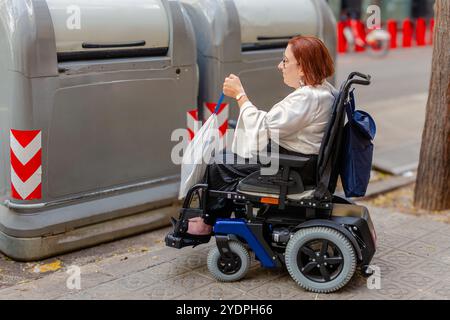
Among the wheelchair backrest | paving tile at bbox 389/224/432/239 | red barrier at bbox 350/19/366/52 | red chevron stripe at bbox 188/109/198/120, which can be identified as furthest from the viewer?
red barrier at bbox 350/19/366/52

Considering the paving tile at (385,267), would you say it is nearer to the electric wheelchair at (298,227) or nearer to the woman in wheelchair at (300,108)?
the electric wheelchair at (298,227)

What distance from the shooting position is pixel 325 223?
11.6ft

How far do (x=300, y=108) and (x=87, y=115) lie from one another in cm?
151

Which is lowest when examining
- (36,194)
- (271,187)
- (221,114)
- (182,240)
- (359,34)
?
(182,240)

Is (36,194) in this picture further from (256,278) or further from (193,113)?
(256,278)

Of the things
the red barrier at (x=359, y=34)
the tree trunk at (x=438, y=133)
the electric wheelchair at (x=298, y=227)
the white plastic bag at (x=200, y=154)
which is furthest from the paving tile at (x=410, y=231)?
the red barrier at (x=359, y=34)

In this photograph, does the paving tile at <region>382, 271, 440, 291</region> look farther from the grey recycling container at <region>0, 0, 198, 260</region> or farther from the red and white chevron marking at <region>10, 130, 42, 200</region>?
the red and white chevron marking at <region>10, 130, 42, 200</region>

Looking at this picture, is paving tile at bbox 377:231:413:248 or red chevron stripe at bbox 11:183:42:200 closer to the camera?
red chevron stripe at bbox 11:183:42:200

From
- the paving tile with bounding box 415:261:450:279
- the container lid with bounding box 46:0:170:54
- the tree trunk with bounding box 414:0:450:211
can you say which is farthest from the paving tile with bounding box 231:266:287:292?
the tree trunk with bounding box 414:0:450:211

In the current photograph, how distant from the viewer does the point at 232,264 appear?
373 cm

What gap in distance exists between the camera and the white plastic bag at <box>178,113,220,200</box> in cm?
379

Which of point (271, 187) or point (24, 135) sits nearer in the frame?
point (271, 187)

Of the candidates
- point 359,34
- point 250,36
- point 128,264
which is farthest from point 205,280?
point 359,34

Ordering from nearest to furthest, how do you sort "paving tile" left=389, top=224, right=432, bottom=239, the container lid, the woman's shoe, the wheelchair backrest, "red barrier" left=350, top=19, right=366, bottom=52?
the wheelchair backrest < the woman's shoe < the container lid < "paving tile" left=389, top=224, right=432, bottom=239 < "red barrier" left=350, top=19, right=366, bottom=52
